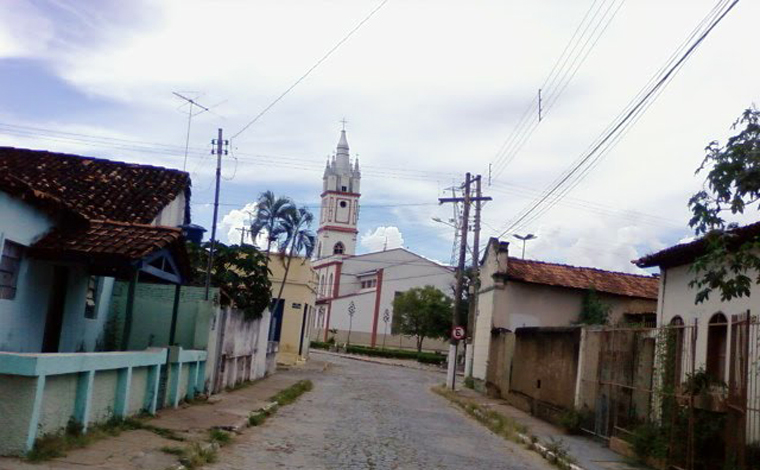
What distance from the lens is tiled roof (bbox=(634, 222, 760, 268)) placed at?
13336mm

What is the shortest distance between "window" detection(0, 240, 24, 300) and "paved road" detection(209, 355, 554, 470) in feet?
13.7

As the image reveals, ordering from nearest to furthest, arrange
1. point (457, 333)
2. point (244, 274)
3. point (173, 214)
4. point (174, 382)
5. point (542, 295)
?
point (174, 382), point (173, 214), point (244, 274), point (542, 295), point (457, 333)

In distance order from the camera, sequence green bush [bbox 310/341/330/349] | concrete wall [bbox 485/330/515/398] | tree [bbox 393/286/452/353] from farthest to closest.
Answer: green bush [bbox 310/341/330/349]
tree [bbox 393/286/452/353]
concrete wall [bbox 485/330/515/398]

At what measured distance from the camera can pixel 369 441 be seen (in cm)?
1417

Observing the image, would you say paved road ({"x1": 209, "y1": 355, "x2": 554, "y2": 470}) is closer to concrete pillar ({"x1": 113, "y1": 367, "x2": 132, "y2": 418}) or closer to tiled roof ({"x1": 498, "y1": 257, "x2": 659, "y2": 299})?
concrete pillar ({"x1": 113, "y1": 367, "x2": 132, "y2": 418})

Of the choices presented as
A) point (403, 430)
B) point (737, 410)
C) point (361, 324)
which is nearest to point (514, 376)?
point (403, 430)

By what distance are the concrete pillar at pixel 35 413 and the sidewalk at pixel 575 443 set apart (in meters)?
7.97

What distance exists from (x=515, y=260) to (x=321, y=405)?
13461 mm

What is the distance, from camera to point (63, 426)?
395 inches

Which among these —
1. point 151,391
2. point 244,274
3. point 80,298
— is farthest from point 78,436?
point 244,274

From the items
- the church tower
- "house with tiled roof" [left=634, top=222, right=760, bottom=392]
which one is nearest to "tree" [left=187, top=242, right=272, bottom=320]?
"house with tiled roof" [left=634, top=222, right=760, bottom=392]

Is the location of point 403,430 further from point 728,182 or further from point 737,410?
point 728,182

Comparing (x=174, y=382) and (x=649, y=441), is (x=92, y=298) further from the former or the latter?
(x=649, y=441)

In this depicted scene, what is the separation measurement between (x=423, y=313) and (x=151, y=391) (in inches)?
2074
